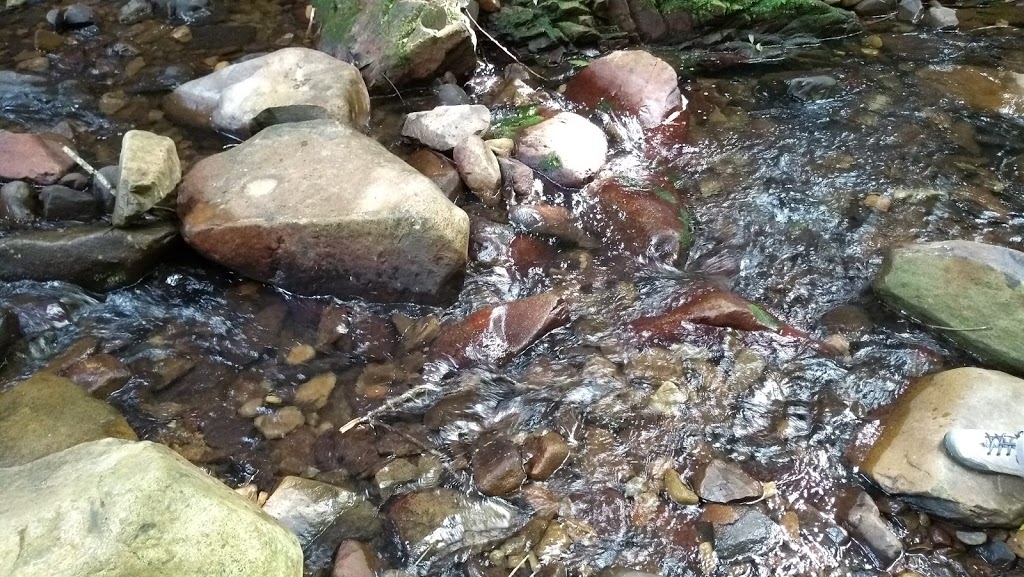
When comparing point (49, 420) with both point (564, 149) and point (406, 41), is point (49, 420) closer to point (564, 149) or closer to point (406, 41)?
point (564, 149)

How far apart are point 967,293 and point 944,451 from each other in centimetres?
91

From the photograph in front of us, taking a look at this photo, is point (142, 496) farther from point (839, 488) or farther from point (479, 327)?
point (839, 488)

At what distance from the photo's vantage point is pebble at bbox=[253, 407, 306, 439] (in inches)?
116

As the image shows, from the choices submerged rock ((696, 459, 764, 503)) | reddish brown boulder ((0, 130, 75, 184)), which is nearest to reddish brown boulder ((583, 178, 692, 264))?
submerged rock ((696, 459, 764, 503))

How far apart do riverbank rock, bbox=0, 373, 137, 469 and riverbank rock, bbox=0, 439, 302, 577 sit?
0.50 meters

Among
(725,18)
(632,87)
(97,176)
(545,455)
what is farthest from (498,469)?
(725,18)

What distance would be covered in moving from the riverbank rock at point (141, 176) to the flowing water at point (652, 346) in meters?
0.33

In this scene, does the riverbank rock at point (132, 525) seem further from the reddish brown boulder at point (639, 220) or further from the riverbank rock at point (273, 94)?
the riverbank rock at point (273, 94)

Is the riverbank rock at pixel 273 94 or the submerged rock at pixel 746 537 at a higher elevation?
the riverbank rock at pixel 273 94

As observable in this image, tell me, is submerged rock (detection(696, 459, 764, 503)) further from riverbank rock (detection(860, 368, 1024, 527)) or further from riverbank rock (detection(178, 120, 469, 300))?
riverbank rock (detection(178, 120, 469, 300))

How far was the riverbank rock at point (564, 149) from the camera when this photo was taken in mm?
4281

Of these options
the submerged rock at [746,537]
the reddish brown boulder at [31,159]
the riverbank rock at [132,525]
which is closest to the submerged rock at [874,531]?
the submerged rock at [746,537]

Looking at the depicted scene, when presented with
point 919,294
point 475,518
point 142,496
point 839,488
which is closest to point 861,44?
point 919,294

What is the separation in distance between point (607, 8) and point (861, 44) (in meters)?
2.15
